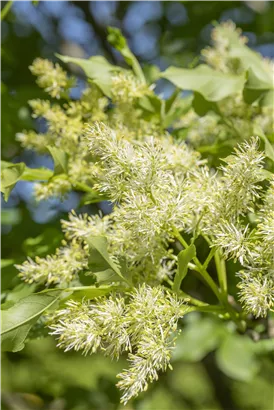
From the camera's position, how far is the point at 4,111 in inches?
63.0

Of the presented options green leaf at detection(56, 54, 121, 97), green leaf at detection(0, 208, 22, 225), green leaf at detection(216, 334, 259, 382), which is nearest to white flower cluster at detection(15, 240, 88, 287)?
green leaf at detection(56, 54, 121, 97)

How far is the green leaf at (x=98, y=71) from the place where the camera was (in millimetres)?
1202

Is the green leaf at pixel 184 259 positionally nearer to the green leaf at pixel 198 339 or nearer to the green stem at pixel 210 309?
the green stem at pixel 210 309

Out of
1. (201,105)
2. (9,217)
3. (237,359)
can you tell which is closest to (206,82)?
(201,105)

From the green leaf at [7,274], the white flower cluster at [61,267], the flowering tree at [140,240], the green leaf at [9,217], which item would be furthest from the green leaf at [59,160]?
the green leaf at [9,217]

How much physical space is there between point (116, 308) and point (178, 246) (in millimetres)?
228

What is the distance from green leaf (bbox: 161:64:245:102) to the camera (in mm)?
1235

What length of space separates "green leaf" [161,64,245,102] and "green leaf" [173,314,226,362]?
1.21 meters

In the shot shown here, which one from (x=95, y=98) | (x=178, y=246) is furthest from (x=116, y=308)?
(x=95, y=98)

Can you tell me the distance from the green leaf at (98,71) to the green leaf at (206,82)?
126 millimetres

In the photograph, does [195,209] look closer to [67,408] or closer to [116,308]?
[116,308]

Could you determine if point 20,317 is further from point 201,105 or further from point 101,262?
point 201,105

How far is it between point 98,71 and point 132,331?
0.64 metres

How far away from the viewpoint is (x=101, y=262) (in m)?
0.89
